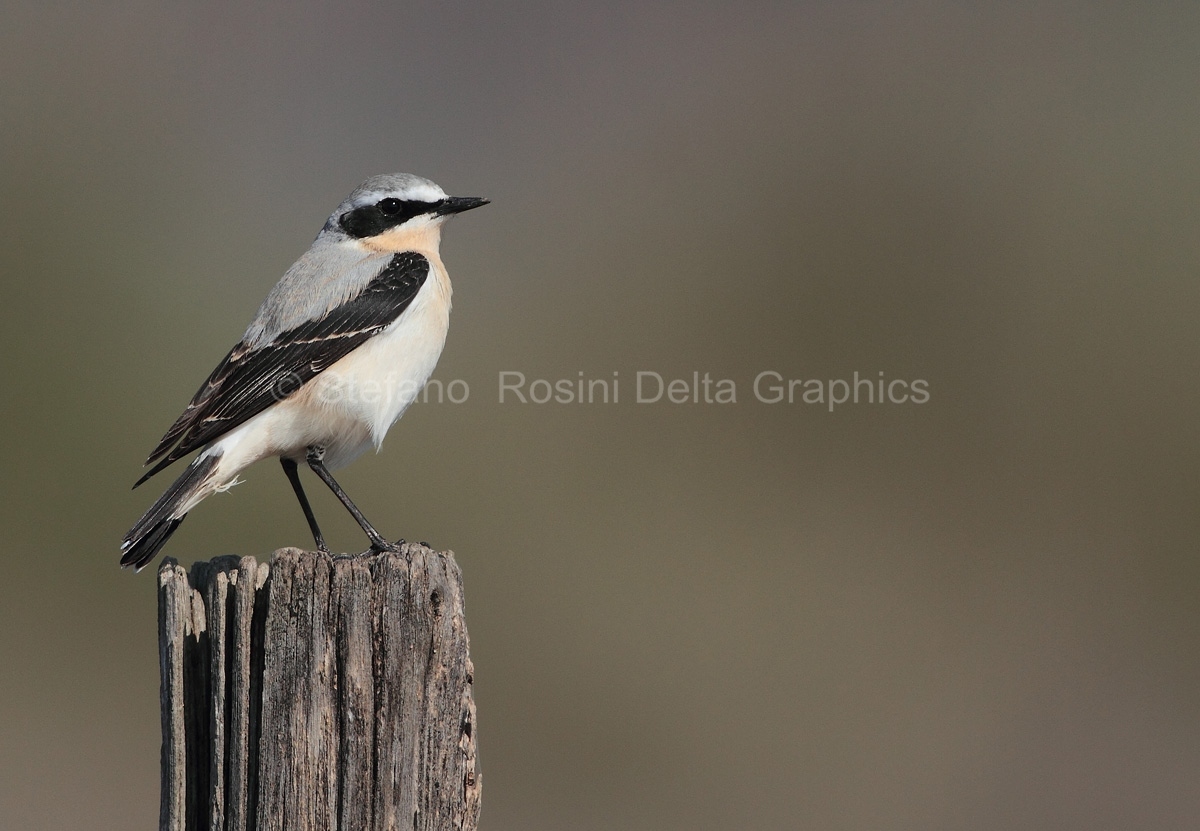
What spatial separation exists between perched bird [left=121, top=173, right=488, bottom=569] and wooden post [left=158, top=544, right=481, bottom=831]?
1527mm

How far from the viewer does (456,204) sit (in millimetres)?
5789

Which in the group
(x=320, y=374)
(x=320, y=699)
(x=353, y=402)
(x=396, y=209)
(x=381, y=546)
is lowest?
(x=320, y=699)

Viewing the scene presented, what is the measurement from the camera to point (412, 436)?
10.7m

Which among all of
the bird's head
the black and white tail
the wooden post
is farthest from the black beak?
the wooden post

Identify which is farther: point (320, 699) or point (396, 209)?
point (396, 209)

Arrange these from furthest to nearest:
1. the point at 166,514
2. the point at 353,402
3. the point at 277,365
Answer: the point at 353,402, the point at 277,365, the point at 166,514

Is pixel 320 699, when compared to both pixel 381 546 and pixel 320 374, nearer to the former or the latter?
pixel 381 546

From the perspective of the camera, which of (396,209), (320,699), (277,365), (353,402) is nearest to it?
(320,699)

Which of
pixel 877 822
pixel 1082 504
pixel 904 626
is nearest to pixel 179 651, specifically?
pixel 877 822

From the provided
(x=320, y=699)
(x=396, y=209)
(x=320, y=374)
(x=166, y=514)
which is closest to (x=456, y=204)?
(x=396, y=209)

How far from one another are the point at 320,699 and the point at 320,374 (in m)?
2.48

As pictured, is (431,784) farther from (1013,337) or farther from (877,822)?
(1013,337)

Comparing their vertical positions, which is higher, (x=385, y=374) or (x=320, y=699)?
(x=385, y=374)

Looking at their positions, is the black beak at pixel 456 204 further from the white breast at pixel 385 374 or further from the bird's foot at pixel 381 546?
the bird's foot at pixel 381 546
